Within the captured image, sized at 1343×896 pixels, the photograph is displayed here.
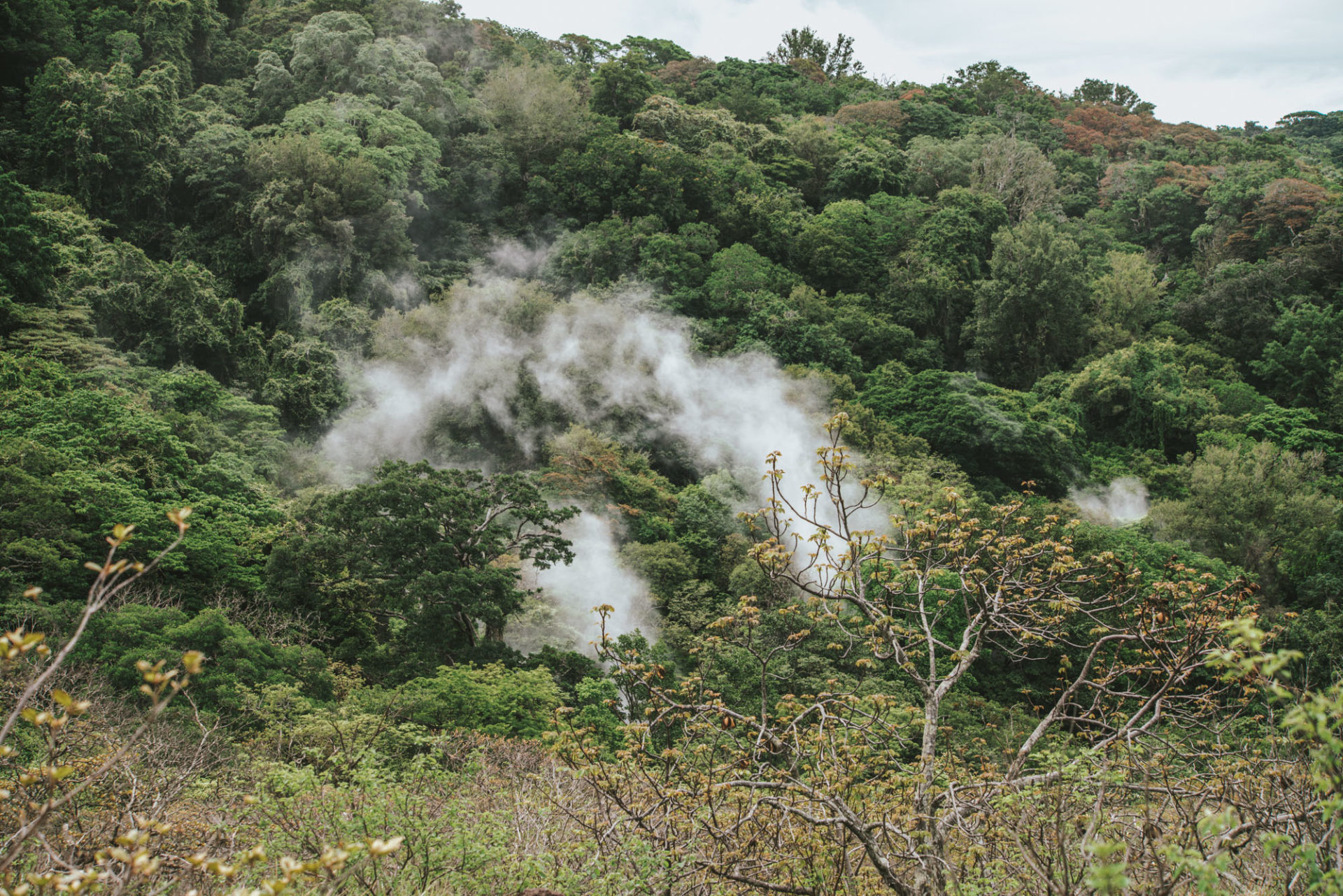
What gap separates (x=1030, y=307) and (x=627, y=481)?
18.6 m

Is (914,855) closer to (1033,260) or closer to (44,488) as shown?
(44,488)

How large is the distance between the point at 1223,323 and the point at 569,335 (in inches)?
983

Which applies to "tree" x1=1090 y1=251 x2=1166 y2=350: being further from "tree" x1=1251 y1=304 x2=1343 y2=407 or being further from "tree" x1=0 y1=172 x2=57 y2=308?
"tree" x1=0 y1=172 x2=57 y2=308

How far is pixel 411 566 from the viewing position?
14453 millimetres

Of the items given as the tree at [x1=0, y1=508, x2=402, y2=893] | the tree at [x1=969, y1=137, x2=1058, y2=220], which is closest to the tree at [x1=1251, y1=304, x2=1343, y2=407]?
the tree at [x1=969, y1=137, x2=1058, y2=220]

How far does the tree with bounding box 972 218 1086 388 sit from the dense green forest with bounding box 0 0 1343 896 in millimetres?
170

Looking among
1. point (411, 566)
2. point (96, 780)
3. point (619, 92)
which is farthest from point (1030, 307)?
point (96, 780)

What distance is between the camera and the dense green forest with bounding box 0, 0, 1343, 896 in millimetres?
5531

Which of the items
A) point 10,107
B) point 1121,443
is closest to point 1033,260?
point 1121,443

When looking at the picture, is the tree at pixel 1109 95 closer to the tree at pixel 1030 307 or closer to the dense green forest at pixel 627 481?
the dense green forest at pixel 627 481

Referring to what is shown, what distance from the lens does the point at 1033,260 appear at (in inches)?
1187

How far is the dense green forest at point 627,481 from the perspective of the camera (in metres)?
5.53

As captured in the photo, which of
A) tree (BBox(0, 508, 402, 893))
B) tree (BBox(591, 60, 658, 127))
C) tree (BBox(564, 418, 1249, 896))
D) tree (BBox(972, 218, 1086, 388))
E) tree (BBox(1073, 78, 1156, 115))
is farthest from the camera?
tree (BBox(1073, 78, 1156, 115))

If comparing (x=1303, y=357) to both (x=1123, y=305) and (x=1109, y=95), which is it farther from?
(x=1109, y=95)
